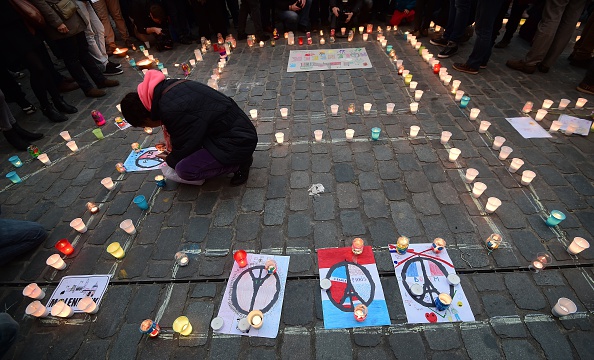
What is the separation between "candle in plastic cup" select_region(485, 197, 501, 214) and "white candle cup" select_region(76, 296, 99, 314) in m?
3.75

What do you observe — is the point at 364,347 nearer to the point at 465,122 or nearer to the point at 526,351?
the point at 526,351

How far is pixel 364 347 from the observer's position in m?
2.14

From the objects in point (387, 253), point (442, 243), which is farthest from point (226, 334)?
point (442, 243)

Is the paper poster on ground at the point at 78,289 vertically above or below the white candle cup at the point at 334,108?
below

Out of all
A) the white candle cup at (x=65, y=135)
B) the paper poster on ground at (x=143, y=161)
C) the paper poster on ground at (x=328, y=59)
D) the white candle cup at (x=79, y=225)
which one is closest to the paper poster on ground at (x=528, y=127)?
the paper poster on ground at (x=328, y=59)

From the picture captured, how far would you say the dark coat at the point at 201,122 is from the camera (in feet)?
9.09

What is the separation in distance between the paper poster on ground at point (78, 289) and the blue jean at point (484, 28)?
6558mm

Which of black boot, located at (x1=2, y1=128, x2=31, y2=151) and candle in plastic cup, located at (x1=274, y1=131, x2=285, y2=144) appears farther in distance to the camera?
black boot, located at (x1=2, y1=128, x2=31, y2=151)

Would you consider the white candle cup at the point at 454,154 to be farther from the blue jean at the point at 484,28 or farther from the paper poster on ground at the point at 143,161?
the paper poster on ground at the point at 143,161

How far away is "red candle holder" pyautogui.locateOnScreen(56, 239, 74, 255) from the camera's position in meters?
2.89

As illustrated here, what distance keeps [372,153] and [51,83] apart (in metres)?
5.37

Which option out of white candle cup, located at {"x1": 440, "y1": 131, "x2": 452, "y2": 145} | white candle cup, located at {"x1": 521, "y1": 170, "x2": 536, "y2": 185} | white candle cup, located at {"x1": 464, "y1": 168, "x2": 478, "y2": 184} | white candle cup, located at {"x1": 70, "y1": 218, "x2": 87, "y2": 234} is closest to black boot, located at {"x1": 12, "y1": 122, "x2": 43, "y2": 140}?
white candle cup, located at {"x1": 70, "y1": 218, "x2": 87, "y2": 234}

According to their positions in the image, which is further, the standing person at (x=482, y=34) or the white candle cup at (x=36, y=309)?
the standing person at (x=482, y=34)

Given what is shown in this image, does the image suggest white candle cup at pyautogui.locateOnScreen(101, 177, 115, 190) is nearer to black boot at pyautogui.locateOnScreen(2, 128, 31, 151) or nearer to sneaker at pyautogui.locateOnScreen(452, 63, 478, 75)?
black boot at pyautogui.locateOnScreen(2, 128, 31, 151)
